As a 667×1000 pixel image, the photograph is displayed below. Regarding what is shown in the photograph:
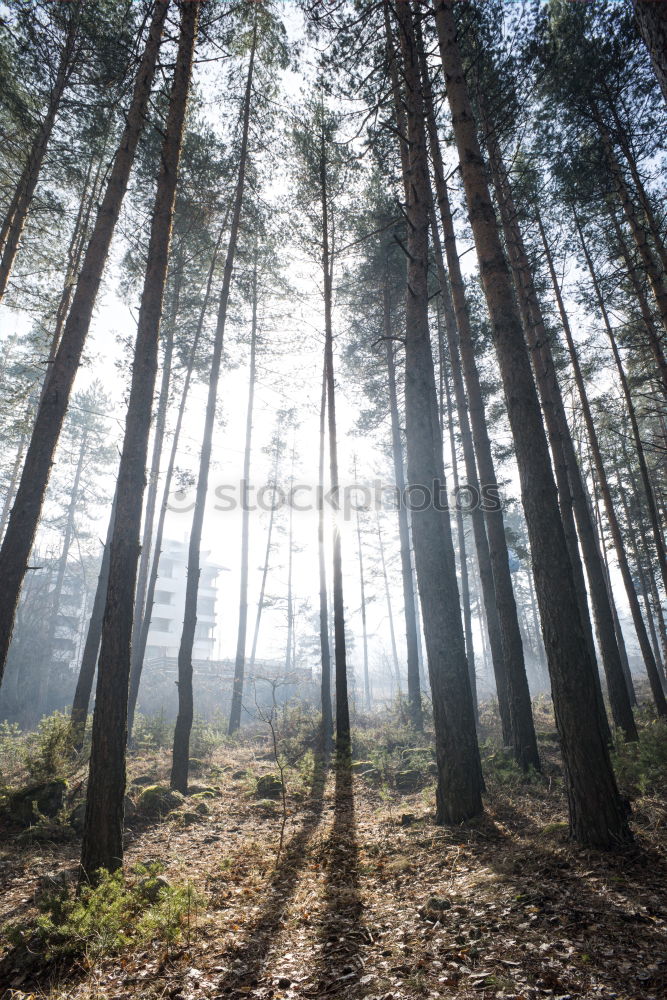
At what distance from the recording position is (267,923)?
3.86 metres

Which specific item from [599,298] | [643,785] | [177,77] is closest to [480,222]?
[177,77]

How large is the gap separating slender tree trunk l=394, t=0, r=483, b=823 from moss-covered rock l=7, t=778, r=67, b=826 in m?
5.87

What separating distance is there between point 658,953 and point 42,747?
9.34 metres

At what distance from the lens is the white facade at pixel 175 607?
135 ft

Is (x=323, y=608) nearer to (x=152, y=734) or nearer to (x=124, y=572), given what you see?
(x=152, y=734)

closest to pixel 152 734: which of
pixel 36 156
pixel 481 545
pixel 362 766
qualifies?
pixel 362 766

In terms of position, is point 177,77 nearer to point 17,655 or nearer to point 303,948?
point 303,948

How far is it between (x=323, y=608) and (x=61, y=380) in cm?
1003

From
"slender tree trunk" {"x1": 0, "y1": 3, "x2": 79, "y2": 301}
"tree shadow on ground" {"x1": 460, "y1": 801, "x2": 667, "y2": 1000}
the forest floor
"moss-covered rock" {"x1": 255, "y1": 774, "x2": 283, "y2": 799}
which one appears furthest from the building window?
"tree shadow on ground" {"x1": 460, "y1": 801, "x2": 667, "y2": 1000}

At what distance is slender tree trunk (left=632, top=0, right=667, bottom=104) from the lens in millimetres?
4215

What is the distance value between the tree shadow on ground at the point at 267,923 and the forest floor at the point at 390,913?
2 centimetres

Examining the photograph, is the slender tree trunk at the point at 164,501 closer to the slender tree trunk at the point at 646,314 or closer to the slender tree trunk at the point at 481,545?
the slender tree trunk at the point at 481,545

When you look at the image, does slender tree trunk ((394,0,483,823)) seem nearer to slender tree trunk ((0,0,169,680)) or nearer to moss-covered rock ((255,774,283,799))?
slender tree trunk ((0,0,169,680))

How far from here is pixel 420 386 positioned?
699 centimetres
